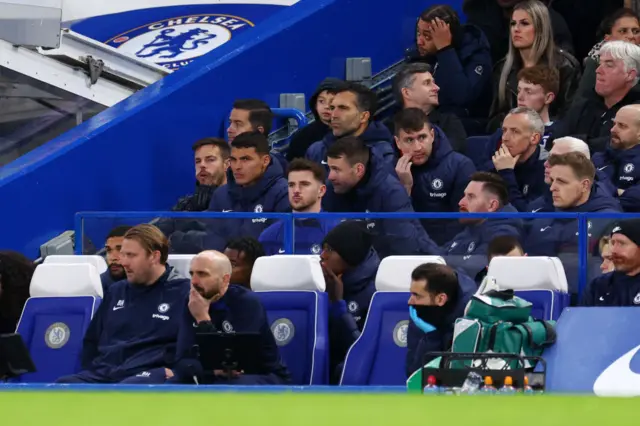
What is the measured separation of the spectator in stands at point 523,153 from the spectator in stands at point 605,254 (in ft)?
3.62

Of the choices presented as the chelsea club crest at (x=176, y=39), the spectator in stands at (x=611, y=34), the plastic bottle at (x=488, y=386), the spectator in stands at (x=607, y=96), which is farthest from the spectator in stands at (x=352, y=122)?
the plastic bottle at (x=488, y=386)

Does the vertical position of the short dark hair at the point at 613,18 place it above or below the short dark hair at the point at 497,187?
above

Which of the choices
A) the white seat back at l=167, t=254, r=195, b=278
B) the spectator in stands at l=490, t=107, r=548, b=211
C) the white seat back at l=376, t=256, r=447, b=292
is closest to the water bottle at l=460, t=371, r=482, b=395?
the white seat back at l=376, t=256, r=447, b=292

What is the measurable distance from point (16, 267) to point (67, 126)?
11.0 ft

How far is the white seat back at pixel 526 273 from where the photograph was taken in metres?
7.54

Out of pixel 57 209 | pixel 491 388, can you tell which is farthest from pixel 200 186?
pixel 491 388

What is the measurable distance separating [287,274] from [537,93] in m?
2.22

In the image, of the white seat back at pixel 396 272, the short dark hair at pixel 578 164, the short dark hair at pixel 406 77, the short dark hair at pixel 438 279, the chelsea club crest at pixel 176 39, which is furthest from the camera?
the chelsea club crest at pixel 176 39

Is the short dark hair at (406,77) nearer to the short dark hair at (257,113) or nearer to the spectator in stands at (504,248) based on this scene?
the short dark hair at (257,113)

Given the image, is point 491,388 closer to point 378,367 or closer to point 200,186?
point 378,367

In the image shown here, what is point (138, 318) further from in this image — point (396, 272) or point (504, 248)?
point (504, 248)

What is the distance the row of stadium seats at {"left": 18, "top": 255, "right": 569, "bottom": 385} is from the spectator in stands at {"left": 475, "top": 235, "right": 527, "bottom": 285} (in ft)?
0.72

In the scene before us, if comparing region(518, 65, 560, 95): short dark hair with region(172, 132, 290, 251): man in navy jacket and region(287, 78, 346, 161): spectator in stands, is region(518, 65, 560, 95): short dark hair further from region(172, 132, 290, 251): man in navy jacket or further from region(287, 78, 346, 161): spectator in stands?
region(172, 132, 290, 251): man in navy jacket

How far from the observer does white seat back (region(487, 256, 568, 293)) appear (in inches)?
297
